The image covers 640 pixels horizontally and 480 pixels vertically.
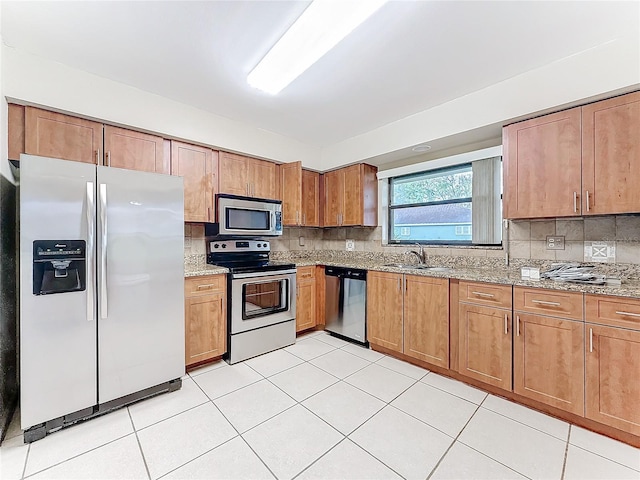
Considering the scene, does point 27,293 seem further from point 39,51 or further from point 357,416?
point 357,416

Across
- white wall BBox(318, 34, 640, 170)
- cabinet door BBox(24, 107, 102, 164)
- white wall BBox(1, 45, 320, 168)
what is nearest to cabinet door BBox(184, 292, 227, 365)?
cabinet door BBox(24, 107, 102, 164)

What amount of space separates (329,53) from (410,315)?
2.30 meters

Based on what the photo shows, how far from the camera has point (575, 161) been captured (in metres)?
2.03

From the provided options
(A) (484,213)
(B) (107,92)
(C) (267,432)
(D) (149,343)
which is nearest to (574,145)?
(A) (484,213)

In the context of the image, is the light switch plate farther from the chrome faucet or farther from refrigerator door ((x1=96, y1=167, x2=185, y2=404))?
refrigerator door ((x1=96, y1=167, x2=185, y2=404))

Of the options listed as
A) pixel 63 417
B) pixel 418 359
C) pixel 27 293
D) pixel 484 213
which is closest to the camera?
pixel 27 293

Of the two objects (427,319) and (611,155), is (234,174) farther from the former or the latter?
(611,155)

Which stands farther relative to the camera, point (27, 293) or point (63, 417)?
point (63, 417)

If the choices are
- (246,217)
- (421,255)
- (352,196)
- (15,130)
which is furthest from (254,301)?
(15,130)

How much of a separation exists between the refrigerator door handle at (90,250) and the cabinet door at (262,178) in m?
1.64

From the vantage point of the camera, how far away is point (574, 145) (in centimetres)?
202

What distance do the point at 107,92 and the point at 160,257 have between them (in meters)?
1.45

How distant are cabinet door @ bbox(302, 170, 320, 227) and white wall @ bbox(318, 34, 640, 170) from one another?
110cm

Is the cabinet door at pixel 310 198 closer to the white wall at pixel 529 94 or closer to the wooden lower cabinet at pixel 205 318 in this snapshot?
the white wall at pixel 529 94
